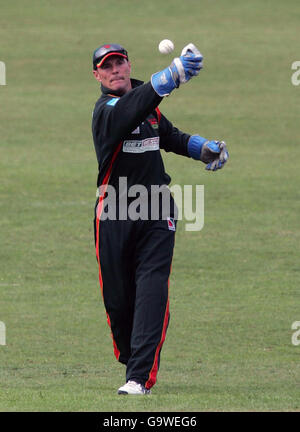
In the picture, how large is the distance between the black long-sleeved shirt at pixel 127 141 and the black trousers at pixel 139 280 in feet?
0.94

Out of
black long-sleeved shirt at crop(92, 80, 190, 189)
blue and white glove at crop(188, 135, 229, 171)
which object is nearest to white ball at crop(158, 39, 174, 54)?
black long-sleeved shirt at crop(92, 80, 190, 189)

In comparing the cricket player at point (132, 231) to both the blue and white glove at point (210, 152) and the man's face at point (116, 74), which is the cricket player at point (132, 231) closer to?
the man's face at point (116, 74)

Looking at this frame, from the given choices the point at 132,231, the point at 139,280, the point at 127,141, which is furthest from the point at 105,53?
the point at 139,280

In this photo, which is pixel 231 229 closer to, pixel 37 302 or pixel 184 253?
pixel 184 253

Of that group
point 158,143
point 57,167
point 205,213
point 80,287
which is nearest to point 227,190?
point 205,213

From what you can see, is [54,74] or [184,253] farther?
[54,74]

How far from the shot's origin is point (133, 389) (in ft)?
23.7

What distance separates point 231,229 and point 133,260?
826 centimetres

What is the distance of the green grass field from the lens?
8.62 meters

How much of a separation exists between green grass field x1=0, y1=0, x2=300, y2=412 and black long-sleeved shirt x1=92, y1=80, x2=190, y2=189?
4.45ft

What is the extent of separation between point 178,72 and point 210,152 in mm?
979

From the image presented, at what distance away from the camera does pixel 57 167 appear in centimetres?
2020

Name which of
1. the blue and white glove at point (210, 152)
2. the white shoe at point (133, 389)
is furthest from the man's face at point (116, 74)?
the white shoe at point (133, 389)

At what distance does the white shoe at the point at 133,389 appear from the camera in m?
7.21
